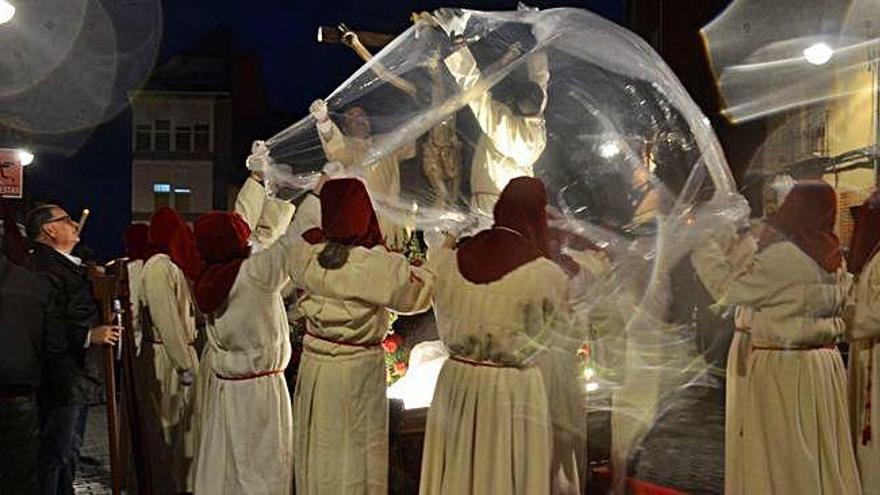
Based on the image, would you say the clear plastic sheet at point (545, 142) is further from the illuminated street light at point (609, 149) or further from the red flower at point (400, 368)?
the red flower at point (400, 368)

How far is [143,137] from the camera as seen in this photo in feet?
150

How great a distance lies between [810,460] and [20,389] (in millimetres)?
4912

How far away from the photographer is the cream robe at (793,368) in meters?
5.78

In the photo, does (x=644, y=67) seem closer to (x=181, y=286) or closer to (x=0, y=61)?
(x=181, y=286)

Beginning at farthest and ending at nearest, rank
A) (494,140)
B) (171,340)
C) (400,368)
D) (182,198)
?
(182,198) < (400,368) < (171,340) < (494,140)

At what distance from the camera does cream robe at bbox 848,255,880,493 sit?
6.28 m

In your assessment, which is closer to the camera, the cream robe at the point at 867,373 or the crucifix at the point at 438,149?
the crucifix at the point at 438,149

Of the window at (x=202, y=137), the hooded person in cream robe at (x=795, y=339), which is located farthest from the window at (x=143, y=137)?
the hooded person in cream robe at (x=795, y=339)

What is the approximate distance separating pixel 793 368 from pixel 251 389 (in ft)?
11.1

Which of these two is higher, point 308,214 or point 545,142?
point 545,142

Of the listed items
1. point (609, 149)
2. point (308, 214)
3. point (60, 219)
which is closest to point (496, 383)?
point (609, 149)

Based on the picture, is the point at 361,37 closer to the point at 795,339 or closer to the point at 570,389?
the point at 570,389

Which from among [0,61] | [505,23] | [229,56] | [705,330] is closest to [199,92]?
[229,56]

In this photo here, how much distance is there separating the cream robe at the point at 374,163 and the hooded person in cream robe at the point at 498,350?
100 centimetres
